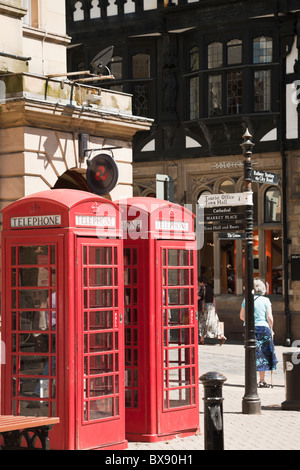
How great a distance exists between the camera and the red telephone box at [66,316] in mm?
9688

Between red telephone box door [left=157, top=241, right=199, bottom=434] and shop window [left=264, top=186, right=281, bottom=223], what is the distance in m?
13.9

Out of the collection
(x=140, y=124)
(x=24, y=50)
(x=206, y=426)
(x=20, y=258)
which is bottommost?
(x=206, y=426)

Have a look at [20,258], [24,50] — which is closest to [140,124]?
[24,50]

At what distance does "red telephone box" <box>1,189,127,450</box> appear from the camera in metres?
9.69

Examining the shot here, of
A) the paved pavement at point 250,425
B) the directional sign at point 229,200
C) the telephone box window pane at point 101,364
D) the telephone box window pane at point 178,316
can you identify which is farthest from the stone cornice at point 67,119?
the telephone box window pane at point 101,364

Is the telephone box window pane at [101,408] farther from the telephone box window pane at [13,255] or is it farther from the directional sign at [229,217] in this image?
the directional sign at [229,217]

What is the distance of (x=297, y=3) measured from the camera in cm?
2434

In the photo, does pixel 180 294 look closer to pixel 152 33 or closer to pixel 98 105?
pixel 98 105

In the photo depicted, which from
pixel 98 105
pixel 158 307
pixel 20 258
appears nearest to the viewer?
pixel 20 258

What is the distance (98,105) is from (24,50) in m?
1.71

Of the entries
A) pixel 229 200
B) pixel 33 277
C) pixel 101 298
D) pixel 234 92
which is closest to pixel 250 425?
pixel 229 200

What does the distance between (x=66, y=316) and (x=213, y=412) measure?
1.82 metres

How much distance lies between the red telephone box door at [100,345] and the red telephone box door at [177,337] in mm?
768

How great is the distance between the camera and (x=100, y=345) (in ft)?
33.3
